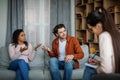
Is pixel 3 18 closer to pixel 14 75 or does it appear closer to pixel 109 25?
pixel 14 75

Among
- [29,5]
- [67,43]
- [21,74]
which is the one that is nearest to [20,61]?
[21,74]

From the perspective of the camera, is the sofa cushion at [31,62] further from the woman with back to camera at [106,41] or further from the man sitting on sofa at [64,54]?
the woman with back to camera at [106,41]

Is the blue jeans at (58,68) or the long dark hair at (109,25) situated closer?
the long dark hair at (109,25)

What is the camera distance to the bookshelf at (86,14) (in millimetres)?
4457

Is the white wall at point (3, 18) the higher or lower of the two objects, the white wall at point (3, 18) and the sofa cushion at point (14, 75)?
the higher

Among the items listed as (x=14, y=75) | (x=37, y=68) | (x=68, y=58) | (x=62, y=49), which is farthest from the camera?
(x=37, y=68)

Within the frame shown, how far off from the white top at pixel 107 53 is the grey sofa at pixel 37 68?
1810mm

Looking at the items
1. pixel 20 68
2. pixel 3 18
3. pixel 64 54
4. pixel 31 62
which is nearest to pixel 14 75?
pixel 20 68

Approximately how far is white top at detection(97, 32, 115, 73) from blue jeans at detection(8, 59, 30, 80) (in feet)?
6.23

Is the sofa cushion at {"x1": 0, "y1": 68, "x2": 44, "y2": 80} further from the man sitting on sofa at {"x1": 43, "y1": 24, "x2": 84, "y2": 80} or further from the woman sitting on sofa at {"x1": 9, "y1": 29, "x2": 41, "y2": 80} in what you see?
the man sitting on sofa at {"x1": 43, "y1": 24, "x2": 84, "y2": 80}

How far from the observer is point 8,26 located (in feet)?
17.4

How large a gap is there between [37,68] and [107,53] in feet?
7.39

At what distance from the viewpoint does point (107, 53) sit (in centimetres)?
199

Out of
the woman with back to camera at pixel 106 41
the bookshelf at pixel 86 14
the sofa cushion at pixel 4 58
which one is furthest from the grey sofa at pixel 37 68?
the woman with back to camera at pixel 106 41
